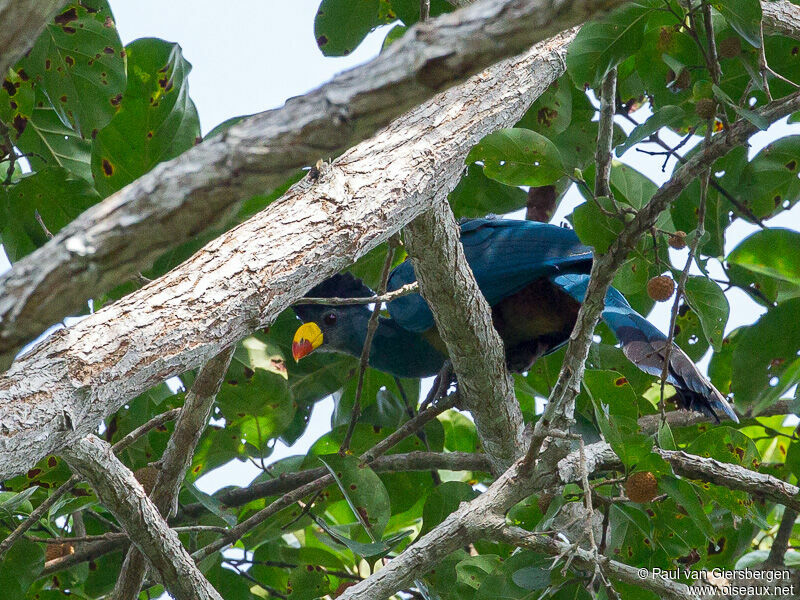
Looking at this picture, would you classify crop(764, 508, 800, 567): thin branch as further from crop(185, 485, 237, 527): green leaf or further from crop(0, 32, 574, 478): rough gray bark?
crop(185, 485, 237, 527): green leaf

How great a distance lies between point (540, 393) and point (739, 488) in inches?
46.6

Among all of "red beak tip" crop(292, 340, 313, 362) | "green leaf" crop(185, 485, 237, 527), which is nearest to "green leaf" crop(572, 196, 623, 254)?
"green leaf" crop(185, 485, 237, 527)

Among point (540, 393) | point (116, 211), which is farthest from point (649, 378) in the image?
point (116, 211)

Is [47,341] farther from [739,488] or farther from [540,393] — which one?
[540,393]

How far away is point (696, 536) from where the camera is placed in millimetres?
2105

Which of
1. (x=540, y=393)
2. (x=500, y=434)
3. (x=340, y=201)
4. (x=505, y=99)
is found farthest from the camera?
(x=540, y=393)

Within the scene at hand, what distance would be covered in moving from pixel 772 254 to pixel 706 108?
1.29 ft

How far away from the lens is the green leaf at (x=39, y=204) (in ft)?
8.46

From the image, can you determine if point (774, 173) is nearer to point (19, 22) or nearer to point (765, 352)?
point (765, 352)

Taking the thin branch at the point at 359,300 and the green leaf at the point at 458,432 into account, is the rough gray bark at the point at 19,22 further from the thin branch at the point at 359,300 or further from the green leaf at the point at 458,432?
the green leaf at the point at 458,432

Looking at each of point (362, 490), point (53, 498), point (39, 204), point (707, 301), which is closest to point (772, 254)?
point (707, 301)

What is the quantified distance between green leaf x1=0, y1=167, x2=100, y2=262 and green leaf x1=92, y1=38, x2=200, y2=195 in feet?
0.66

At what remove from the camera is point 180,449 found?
7.34 ft

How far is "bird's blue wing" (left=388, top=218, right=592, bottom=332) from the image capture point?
3.19m
